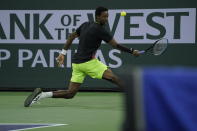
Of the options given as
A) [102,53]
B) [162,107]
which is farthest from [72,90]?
[162,107]

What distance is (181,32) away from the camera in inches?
409

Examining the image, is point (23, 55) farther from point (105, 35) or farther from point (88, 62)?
point (105, 35)

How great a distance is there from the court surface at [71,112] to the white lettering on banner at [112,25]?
1.32 meters

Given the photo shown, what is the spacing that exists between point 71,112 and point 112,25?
347cm

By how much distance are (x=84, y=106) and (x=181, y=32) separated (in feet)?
10.3

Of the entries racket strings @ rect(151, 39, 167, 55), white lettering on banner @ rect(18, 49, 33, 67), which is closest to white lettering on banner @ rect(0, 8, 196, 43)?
white lettering on banner @ rect(18, 49, 33, 67)

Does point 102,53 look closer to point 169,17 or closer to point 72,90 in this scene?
point 169,17

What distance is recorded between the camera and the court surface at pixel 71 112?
627cm

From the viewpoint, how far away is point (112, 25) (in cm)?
1056

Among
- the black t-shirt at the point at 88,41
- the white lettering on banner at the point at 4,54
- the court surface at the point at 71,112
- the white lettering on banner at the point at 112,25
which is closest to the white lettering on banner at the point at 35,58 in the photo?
the white lettering on banner at the point at 4,54

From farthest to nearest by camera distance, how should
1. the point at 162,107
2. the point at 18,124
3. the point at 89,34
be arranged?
the point at 89,34 < the point at 18,124 < the point at 162,107

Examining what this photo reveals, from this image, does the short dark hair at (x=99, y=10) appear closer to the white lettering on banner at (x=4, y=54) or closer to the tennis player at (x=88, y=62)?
the tennis player at (x=88, y=62)

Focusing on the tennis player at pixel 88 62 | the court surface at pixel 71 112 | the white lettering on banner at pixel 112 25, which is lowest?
the court surface at pixel 71 112

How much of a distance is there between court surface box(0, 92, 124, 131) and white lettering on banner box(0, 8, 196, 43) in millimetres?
1324
